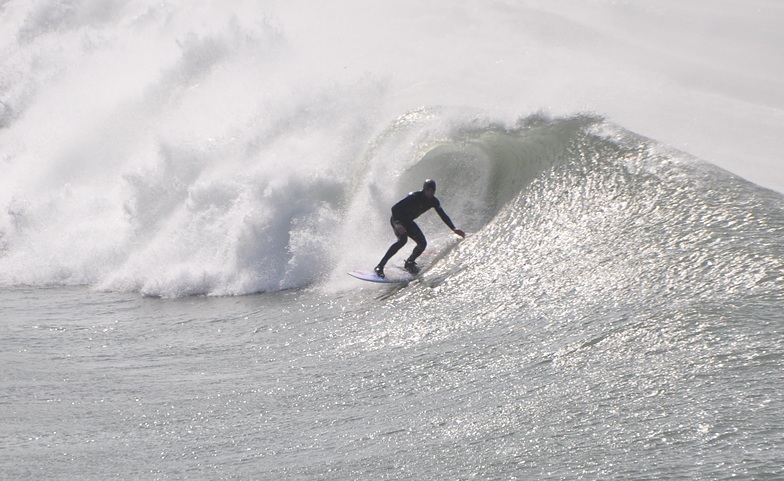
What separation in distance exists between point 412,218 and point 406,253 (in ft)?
2.27

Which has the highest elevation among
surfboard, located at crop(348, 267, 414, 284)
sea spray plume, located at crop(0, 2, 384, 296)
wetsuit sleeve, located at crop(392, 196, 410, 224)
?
sea spray plume, located at crop(0, 2, 384, 296)

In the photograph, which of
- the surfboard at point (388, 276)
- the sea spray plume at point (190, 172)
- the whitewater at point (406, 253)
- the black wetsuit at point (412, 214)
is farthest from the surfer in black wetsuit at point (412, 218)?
the sea spray plume at point (190, 172)

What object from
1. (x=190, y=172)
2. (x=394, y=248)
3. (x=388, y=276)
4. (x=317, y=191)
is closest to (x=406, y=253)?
(x=394, y=248)

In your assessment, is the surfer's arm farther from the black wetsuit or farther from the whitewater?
the whitewater

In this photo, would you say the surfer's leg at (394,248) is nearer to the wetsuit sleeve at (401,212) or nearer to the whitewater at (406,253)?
the wetsuit sleeve at (401,212)

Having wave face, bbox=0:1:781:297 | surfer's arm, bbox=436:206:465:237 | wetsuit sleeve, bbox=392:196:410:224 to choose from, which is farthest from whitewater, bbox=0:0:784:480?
wetsuit sleeve, bbox=392:196:410:224

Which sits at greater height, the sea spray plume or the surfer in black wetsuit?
the sea spray plume

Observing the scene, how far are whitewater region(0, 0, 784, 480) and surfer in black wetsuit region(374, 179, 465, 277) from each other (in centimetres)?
33

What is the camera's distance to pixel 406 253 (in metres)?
11.5

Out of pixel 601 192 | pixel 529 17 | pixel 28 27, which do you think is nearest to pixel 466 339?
pixel 601 192

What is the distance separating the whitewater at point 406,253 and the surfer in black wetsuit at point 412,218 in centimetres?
Result: 33

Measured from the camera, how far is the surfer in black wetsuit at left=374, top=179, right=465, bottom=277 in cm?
1085

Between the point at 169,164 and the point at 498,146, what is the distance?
532 centimetres

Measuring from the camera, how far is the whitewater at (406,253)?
6.02 metres
